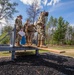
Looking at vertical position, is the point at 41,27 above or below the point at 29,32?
above

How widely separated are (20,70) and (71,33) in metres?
38.1

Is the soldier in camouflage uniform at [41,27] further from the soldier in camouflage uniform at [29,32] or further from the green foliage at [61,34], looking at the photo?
the green foliage at [61,34]

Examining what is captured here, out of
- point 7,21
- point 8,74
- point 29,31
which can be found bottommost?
point 8,74

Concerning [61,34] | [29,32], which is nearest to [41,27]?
[29,32]

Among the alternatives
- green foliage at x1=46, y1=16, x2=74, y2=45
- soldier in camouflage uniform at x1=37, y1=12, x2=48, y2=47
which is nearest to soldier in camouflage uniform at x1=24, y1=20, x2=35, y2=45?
soldier in camouflage uniform at x1=37, y1=12, x2=48, y2=47

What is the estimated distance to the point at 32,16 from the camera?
103 feet

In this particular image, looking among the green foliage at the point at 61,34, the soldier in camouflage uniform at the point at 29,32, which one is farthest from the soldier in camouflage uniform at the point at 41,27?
the green foliage at the point at 61,34

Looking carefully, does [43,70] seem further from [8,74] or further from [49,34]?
[49,34]

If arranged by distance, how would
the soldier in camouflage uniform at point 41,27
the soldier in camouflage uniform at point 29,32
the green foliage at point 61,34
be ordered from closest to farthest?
the soldier in camouflage uniform at point 41,27 < the soldier in camouflage uniform at point 29,32 < the green foliage at point 61,34

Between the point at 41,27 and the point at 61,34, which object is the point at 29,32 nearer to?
the point at 41,27

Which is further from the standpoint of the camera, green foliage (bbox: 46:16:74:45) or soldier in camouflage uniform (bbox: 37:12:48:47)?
green foliage (bbox: 46:16:74:45)

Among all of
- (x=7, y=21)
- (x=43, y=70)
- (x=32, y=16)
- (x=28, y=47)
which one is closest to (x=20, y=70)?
(x=43, y=70)

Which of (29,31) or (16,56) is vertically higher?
(29,31)

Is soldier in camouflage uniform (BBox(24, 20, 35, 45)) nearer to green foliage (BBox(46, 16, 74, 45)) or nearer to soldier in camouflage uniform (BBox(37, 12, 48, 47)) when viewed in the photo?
soldier in camouflage uniform (BBox(37, 12, 48, 47))
